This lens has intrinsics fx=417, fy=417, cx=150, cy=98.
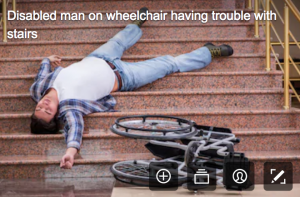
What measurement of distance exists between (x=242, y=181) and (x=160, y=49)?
218 centimetres

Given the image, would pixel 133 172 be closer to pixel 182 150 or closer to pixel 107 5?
pixel 182 150

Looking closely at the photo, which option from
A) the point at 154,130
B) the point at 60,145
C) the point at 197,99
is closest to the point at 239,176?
the point at 154,130

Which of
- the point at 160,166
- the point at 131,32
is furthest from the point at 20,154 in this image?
the point at 131,32

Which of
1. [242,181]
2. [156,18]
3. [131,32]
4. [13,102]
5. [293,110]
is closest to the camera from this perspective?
[242,181]

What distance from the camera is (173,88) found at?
3.87 m

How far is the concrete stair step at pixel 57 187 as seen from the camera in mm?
2506

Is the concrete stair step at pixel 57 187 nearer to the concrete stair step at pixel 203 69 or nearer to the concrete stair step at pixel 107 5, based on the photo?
→ the concrete stair step at pixel 203 69

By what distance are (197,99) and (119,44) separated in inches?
38.3

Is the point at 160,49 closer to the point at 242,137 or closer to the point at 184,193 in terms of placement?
the point at 242,137

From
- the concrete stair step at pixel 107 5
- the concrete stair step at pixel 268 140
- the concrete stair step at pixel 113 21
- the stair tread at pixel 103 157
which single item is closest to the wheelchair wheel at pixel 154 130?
the stair tread at pixel 103 157

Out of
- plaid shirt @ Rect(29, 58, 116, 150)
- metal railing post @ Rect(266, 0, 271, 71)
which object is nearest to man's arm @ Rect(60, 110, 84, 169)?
plaid shirt @ Rect(29, 58, 116, 150)

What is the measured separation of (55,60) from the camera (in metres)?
3.80

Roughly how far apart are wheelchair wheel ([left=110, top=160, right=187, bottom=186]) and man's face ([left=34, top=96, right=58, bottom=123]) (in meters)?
0.71

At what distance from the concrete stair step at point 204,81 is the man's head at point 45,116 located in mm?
694
